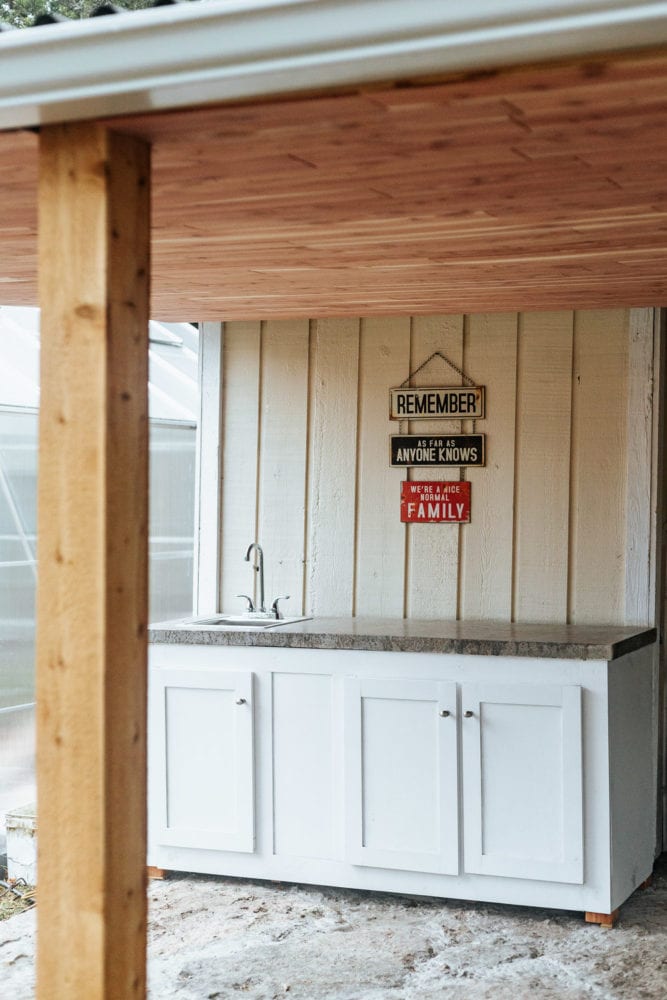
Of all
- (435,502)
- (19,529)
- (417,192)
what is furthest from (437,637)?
(19,529)

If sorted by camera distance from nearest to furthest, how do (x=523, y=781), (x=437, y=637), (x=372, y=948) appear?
(x=372, y=948) → (x=523, y=781) → (x=437, y=637)

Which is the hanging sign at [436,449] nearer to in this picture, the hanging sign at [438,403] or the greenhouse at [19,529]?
the hanging sign at [438,403]

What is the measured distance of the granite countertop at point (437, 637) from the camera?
441 centimetres

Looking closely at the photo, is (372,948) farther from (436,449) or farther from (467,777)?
(436,449)

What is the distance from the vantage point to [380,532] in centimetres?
537

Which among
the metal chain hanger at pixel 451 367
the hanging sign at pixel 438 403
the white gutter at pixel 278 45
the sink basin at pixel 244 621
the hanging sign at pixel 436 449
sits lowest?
the sink basin at pixel 244 621

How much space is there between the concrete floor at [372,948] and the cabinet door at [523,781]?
0.77ft

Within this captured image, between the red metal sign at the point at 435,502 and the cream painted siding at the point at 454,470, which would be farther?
the red metal sign at the point at 435,502

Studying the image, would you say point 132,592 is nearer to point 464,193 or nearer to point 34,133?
point 34,133

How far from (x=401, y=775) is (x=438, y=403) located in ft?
5.27

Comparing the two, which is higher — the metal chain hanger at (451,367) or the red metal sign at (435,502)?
the metal chain hanger at (451,367)

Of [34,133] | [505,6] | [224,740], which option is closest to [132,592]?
[34,133]

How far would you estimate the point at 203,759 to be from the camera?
4.87 meters

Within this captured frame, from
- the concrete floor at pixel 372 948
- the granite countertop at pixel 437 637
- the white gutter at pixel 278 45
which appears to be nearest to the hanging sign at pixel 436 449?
the granite countertop at pixel 437 637
